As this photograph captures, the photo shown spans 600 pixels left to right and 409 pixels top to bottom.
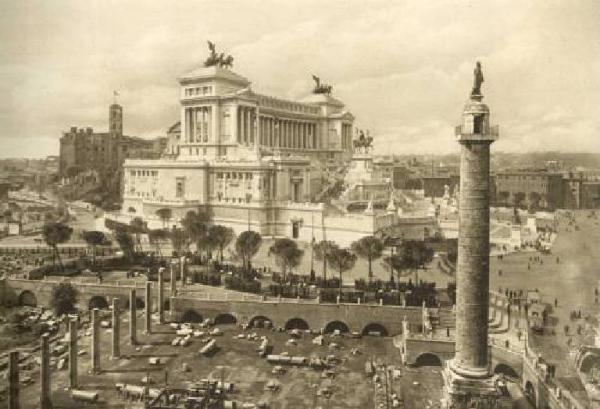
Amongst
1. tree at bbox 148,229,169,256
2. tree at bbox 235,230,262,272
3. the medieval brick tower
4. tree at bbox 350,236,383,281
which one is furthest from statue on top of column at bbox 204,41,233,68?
the medieval brick tower

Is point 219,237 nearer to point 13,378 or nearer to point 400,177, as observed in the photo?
point 13,378

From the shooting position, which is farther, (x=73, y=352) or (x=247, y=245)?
(x=247, y=245)

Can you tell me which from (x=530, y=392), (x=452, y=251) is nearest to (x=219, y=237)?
(x=452, y=251)

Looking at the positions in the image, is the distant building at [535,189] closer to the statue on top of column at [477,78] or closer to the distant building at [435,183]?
the distant building at [435,183]

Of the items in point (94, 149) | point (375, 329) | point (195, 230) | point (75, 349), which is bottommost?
point (375, 329)

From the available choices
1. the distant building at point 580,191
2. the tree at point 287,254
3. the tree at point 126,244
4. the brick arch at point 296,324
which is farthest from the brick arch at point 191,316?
the distant building at point 580,191

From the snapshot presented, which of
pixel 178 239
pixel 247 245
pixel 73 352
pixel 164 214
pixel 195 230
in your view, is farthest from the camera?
pixel 164 214
